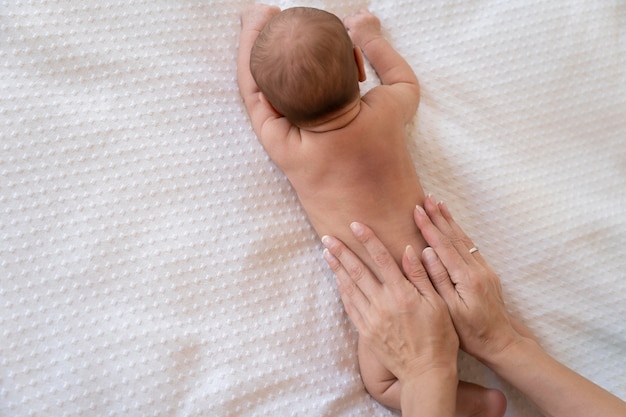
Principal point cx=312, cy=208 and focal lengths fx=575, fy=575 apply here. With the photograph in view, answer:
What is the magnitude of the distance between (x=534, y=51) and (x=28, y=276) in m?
1.18

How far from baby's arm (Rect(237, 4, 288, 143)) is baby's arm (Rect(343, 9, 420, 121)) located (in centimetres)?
19

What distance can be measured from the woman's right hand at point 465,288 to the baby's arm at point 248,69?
353 millimetres

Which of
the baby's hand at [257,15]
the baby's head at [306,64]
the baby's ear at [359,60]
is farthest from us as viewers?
the baby's hand at [257,15]

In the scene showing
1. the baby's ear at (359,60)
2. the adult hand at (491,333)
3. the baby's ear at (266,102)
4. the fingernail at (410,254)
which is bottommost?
the adult hand at (491,333)

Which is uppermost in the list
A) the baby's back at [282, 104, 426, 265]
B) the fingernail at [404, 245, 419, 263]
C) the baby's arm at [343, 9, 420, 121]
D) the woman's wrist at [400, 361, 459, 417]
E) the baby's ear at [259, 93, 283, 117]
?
the baby's arm at [343, 9, 420, 121]

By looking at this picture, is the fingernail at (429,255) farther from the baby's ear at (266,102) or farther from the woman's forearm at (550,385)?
the baby's ear at (266,102)

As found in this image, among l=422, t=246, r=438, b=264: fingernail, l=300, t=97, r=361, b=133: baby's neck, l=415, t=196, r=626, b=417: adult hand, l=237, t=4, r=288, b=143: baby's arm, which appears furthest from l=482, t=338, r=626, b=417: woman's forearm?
l=237, t=4, r=288, b=143: baby's arm

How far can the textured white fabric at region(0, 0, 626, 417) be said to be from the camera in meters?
1.01

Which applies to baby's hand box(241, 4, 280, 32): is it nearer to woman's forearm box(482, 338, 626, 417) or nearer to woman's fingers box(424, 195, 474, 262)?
woman's fingers box(424, 195, 474, 262)

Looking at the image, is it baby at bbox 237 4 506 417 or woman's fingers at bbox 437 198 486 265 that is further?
woman's fingers at bbox 437 198 486 265

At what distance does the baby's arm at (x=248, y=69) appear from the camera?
1138 millimetres

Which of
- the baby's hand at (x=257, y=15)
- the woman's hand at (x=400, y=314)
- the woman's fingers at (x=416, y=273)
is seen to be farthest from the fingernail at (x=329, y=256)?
the baby's hand at (x=257, y=15)

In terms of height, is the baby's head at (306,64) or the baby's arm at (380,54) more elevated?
the baby's head at (306,64)

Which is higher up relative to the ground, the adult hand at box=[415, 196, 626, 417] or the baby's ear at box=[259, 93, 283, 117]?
the baby's ear at box=[259, 93, 283, 117]
